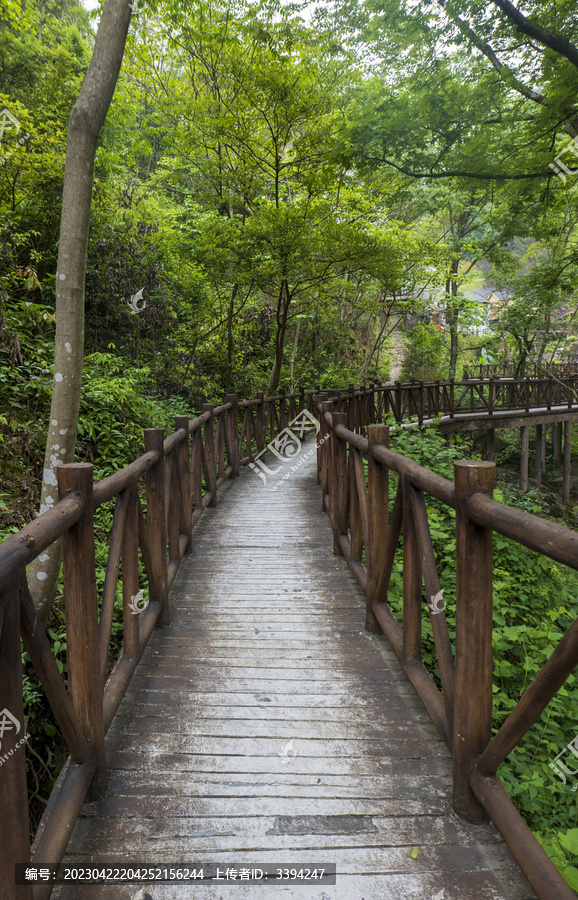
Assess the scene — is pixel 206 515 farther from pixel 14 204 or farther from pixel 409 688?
pixel 14 204

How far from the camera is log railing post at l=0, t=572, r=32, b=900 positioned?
1162 millimetres

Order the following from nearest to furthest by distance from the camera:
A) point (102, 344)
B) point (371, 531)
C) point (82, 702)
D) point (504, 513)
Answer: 1. point (504, 513)
2. point (82, 702)
3. point (371, 531)
4. point (102, 344)

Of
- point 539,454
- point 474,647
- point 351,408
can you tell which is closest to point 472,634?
point 474,647

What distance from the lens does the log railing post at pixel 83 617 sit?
177cm

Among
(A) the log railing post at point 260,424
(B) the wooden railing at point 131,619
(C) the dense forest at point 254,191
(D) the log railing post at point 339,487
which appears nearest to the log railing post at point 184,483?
(B) the wooden railing at point 131,619

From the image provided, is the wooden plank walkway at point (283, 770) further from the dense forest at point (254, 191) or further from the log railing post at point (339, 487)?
the log railing post at point (339, 487)

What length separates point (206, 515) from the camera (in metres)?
5.84

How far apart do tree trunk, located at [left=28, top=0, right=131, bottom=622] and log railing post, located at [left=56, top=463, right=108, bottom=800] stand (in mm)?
1598

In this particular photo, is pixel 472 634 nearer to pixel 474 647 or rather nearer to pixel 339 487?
pixel 474 647

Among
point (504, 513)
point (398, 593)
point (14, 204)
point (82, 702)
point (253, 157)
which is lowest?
point (398, 593)

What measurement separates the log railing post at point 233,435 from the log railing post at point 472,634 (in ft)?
19.9

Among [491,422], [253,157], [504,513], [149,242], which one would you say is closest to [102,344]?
[149,242]

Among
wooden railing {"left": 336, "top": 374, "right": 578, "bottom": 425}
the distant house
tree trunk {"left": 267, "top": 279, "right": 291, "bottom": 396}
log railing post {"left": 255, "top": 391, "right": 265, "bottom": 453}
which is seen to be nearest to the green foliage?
log railing post {"left": 255, "top": 391, "right": 265, "bottom": 453}

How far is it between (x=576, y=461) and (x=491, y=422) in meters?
6.59
